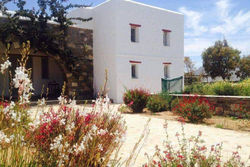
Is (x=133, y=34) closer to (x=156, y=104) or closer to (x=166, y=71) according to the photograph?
(x=166, y=71)

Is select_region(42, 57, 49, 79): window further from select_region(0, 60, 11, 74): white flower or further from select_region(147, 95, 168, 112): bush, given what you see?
select_region(0, 60, 11, 74): white flower

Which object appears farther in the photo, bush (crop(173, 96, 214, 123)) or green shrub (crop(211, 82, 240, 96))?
green shrub (crop(211, 82, 240, 96))

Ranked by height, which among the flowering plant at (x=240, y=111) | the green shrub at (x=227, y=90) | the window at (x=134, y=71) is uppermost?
the window at (x=134, y=71)

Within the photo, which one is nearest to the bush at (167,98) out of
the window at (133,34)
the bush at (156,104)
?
the bush at (156,104)

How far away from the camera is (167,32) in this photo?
16875 millimetres

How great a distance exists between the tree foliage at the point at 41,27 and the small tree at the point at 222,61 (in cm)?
2025

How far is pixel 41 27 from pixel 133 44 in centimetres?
550

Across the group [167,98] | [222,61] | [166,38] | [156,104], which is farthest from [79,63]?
[222,61]

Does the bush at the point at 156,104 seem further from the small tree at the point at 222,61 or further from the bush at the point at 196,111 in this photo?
the small tree at the point at 222,61

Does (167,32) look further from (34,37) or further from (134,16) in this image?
(34,37)

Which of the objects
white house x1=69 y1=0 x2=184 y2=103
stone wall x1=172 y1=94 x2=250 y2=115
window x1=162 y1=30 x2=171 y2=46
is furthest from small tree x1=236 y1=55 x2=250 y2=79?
stone wall x1=172 y1=94 x2=250 y2=115

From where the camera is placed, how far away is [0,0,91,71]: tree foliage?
1213 centimetres

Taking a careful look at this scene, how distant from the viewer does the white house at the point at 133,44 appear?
46.7 ft

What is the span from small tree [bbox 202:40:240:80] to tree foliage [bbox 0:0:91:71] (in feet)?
66.4
